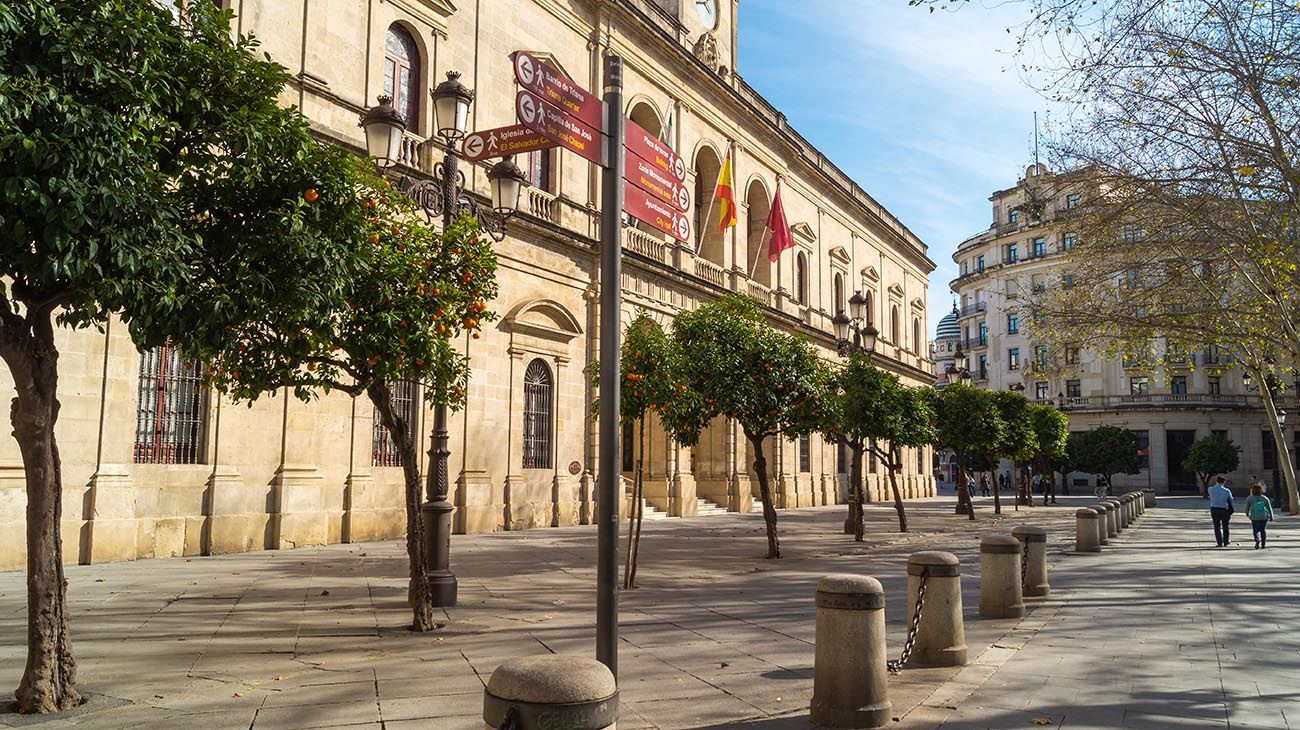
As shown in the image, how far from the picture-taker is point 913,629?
6.62 m

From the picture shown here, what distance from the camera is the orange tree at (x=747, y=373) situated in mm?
14445

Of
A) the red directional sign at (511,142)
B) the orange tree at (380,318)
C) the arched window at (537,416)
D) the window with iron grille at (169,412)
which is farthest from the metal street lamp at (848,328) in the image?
the red directional sign at (511,142)

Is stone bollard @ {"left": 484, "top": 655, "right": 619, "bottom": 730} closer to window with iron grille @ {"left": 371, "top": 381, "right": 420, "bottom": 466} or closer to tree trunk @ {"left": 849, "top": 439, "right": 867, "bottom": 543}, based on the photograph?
window with iron grille @ {"left": 371, "top": 381, "right": 420, "bottom": 466}

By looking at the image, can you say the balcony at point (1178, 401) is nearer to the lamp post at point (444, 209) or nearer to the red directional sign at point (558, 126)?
the lamp post at point (444, 209)

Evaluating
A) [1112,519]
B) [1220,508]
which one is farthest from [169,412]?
[1220,508]

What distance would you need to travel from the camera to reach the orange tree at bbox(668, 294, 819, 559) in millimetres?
14445

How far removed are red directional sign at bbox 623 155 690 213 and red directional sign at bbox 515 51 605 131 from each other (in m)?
0.32

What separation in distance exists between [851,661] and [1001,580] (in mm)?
4568

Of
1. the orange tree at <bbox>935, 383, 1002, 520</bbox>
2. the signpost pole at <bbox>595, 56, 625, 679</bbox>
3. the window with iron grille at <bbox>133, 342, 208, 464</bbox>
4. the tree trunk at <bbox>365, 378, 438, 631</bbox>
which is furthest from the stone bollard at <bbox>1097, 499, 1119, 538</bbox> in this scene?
the window with iron grille at <bbox>133, 342, 208, 464</bbox>

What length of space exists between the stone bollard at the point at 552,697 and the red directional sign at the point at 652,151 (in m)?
2.97

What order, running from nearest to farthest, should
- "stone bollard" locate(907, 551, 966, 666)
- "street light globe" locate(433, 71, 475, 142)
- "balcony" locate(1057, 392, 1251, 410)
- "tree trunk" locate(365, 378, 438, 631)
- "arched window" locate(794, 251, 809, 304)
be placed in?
"stone bollard" locate(907, 551, 966, 666)
"tree trunk" locate(365, 378, 438, 631)
"street light globe" locate(433, 71, 475, 142)
"arched window" locate(794, 251, 809, 304)
"balcony" locate(1057, 392, 1251, 410)

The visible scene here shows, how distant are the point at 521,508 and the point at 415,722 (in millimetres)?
14231

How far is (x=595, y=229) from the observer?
888 inches

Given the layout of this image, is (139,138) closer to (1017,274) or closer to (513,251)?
(513,251)
